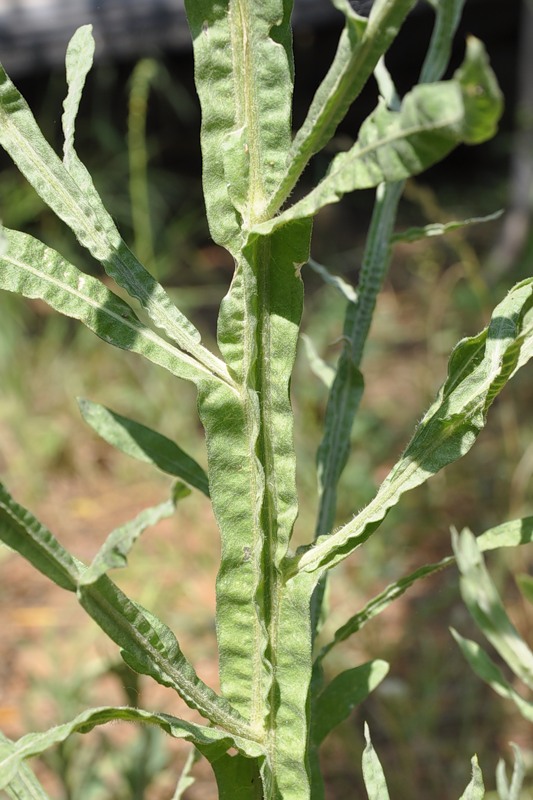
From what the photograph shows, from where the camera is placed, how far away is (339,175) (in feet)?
1.80

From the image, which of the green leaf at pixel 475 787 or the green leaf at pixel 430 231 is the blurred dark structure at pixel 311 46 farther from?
the green leaf at pixel 475 787

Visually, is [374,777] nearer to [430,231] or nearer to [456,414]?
[456,414]

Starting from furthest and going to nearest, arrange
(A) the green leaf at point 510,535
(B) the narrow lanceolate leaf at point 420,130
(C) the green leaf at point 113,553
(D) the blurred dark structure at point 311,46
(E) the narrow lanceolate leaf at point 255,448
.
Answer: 1. (D) the blurred dark structure at point 311,46
2. (A) the green leaf at point 510,535
3. (E) the narrow lanceolate leaf at point 255,448
4. (C) the green leaf at point 113,553
5. (B) the narrow lanceolate leaf at point 420,130

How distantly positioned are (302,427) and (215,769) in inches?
79.9

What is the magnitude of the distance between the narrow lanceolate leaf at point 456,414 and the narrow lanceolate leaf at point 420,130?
17 centimetres

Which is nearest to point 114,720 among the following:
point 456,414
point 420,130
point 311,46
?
point 456,414

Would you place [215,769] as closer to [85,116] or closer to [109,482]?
[109,482]

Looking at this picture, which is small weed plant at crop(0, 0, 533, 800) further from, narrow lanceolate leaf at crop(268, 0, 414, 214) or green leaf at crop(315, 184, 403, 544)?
green leaf at crop(315, 184, 403, 544)

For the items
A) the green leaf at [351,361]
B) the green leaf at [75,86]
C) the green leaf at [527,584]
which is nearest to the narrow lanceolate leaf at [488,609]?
the green leaf at [527,584]

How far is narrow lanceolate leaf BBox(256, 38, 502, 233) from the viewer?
43cm

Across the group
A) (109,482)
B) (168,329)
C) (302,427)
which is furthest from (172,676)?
(109,482)

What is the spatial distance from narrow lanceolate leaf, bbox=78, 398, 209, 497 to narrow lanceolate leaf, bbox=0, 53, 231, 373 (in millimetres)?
133

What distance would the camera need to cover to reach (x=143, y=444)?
0.81 meters

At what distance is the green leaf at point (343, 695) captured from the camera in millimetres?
794
